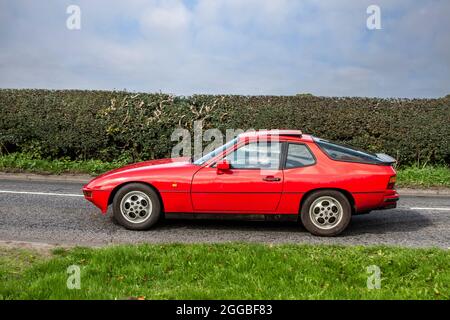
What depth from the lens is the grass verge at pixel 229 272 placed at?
4520mm

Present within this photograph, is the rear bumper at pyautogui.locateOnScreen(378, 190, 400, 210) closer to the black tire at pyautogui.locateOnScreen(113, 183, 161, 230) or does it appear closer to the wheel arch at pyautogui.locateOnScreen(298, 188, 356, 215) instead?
the wheel arch at pyautogui.locateOnScreen(298, 188, 356, 215)

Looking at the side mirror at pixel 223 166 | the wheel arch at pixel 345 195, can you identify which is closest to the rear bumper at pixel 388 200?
the wheel arch at pixel 345 195

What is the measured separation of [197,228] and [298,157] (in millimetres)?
1827

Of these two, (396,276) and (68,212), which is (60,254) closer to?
(68,212)

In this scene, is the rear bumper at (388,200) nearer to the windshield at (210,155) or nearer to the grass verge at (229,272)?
the grass verge at (229,272)

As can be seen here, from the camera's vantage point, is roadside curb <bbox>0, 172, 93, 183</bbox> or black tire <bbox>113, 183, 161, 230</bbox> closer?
black tire <bbox>113, 183, 161, 230</bbox>

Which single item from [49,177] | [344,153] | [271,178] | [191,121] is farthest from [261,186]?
[49,177]

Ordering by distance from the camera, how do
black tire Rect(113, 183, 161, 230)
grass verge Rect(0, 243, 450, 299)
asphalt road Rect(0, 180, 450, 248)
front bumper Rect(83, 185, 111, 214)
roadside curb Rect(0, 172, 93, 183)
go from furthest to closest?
1. roadside curb Rect(0, 172, 93, 183)
2. front bumper Rect(83, 185, 111, 214)
3. black tire Rect(113, 183, 161, 230)
4. asphalt road Rect(0, 180, 450, 248)
5. grass verge Rect(0, 243, 450, 299)

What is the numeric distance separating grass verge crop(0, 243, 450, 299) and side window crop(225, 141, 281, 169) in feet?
4.35

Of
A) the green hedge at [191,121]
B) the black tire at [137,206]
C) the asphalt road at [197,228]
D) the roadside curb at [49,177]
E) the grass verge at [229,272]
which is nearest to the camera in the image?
the grass verge at [229,272]

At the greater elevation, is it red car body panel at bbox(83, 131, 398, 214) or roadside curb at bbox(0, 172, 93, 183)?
red car body panel at bbox(83, 131, 398, 214)

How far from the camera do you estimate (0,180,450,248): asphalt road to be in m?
6.79

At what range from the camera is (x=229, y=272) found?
5.04m

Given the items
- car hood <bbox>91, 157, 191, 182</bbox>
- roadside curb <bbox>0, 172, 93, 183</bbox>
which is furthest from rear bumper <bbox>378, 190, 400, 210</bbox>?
roadside curb <bbox>0, 172, 93, 183</bbox>
